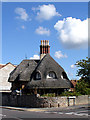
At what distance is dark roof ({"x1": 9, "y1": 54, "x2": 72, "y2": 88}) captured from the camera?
33781 millimetres

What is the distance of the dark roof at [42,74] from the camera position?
3378cm

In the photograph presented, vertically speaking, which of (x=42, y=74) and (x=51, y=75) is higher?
(x=42, y=74)

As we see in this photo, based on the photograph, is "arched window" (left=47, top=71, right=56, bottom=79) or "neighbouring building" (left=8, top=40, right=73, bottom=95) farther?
"arched window" (left=47, top=71, right=56, bottom=79)

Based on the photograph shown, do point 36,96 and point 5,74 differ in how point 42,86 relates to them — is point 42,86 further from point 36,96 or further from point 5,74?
point 5,74

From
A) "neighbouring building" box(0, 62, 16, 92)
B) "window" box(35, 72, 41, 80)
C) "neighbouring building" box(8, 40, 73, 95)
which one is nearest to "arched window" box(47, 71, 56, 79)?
"neighbouring building" box(8, 40, 73, 95)

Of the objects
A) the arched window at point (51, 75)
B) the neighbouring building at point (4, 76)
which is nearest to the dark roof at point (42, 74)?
the arched window at point (51, 75)

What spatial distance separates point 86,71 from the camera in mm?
43000

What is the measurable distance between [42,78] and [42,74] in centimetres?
87

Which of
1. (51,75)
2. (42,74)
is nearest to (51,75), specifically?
(51,75)

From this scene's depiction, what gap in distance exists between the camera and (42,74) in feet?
115

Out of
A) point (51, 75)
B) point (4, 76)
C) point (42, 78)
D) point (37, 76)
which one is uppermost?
point (4, 76)

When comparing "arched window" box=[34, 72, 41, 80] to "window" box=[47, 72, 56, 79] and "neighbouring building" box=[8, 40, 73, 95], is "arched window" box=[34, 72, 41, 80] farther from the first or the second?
"window" box=[47, 72, 56, 79]

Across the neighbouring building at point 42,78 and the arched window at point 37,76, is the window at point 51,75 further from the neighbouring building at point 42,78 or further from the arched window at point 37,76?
the arched window at point 37,76

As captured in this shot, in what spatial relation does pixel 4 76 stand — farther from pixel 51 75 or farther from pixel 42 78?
pixel 42 78
